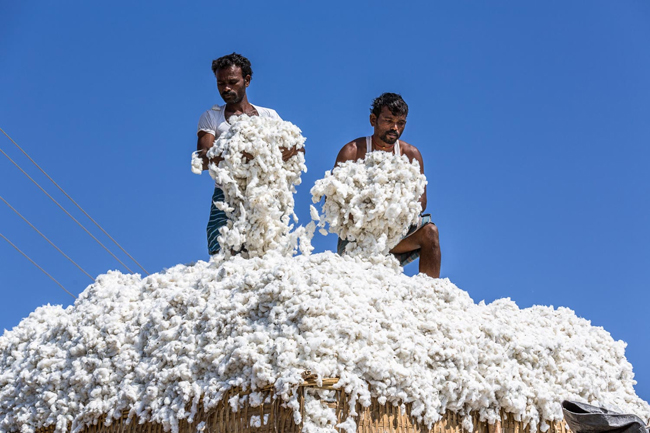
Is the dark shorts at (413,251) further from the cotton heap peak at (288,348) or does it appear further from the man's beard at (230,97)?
the man's beard at (230,97)

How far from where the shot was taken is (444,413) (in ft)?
13.9

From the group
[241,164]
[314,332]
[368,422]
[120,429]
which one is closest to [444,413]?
[368,422]

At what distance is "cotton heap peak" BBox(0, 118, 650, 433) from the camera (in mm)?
4035

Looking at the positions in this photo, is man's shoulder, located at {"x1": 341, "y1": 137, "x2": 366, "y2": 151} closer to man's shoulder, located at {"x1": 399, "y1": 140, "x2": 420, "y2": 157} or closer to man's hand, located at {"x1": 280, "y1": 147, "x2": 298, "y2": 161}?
man's shoulder, located at {"x1": 399, "y1": 140, "x2": 420, "y2": 157}

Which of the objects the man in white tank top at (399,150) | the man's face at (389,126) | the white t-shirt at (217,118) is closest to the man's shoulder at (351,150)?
the man in white tank top at (399,150)

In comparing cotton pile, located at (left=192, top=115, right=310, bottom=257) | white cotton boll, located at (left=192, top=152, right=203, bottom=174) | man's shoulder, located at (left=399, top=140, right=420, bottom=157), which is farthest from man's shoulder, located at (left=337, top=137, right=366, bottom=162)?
white cotton boll, located at (left=192, top=152, right=203, bottom=174)

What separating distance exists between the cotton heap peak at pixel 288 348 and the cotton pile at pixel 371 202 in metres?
0.07

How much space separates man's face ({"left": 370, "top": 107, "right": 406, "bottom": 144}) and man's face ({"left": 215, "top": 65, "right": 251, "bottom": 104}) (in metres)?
1.03

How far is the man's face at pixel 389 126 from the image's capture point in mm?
6027

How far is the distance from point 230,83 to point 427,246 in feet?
6.10

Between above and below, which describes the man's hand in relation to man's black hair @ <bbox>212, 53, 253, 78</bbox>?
below

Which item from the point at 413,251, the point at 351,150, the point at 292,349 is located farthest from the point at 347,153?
the point at 292,349

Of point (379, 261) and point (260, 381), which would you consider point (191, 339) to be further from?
point (379, 261)

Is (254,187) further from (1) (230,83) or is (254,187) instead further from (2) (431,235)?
(2) (431,235)
